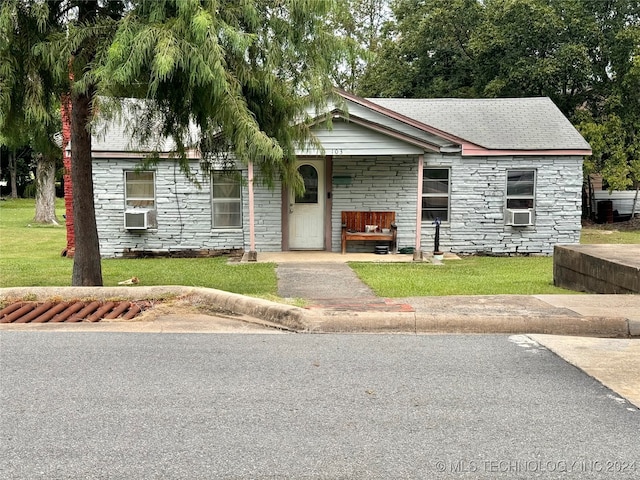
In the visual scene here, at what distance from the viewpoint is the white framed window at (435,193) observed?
15.4m

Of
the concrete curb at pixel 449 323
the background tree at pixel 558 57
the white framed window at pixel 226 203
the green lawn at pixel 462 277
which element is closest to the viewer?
the concrete curb at pixel 449 323

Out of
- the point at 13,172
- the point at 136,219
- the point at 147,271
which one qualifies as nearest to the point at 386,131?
the point at 147,271

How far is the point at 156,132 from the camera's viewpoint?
28.8 feet

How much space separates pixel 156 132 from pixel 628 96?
22.3 metres

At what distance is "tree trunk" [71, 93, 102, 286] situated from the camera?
848 cm

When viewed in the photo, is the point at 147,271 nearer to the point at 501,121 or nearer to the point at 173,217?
the point at 173,217

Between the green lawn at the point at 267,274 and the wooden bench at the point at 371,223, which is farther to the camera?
the wooden bench at the point at 371,223

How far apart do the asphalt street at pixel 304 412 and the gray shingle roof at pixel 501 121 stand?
10.7 m

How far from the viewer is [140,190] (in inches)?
597

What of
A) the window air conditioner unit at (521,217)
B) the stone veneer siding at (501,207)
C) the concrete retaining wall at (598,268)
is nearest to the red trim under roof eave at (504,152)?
the stone veneer siding at (501,207)

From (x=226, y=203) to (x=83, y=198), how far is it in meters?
6.77

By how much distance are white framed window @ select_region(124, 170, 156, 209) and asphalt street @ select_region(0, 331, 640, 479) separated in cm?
962

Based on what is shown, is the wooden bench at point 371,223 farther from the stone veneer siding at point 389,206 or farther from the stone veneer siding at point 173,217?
the stone veneer siding at point 173,217

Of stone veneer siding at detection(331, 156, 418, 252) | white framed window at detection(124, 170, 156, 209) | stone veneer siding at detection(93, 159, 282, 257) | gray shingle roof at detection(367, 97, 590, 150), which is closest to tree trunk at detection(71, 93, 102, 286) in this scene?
stone veneer siding at detection(93, 159, 282, 257)
